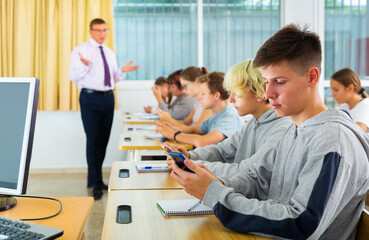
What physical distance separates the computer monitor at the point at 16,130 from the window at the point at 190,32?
Answer: 4386mm

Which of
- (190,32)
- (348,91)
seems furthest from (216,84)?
(190,32)

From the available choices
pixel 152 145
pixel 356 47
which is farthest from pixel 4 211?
pixel 356 47

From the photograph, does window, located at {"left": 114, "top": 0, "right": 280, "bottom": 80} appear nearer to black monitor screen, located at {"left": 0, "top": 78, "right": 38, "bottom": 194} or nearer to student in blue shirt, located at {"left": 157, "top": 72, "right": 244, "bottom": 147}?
student in blue shirt, located at {"left": 157, "top": 72, "right": 244, "bottom": 147}

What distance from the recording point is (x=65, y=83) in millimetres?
5203

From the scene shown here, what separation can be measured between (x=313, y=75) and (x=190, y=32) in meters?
4.56

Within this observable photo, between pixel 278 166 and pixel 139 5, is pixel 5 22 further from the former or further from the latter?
pixel 278 166

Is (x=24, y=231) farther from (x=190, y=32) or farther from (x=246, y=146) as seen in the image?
(x=190, y=32)

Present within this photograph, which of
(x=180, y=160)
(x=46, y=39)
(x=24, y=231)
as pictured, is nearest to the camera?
(x=24, y=231)

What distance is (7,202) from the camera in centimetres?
138

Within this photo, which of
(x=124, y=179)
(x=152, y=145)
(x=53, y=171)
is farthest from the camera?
(x=53, y=171)

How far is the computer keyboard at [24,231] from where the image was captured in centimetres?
103

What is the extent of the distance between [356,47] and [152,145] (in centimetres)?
398

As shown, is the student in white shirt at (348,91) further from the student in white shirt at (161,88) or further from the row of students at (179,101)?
the student in white shirt at (161,88)

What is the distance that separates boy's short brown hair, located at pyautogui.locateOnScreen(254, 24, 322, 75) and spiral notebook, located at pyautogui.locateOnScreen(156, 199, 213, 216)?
49 centimetres
